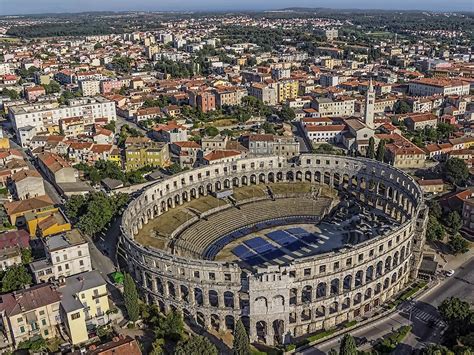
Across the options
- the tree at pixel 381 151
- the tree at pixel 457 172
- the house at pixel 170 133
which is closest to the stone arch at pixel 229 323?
the tree at pixel 457 172

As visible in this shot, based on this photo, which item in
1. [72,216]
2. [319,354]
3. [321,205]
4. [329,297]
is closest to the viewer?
[319,354]

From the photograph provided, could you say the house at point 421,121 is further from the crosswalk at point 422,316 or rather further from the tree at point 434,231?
the crosswalk at point 422,316

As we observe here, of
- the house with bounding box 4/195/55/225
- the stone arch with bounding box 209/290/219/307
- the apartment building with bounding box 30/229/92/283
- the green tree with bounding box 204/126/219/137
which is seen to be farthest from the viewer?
the green tree with bounding box 204/126/219/137

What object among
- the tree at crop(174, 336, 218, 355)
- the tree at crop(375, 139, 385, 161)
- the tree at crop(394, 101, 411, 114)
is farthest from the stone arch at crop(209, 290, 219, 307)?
the tree at crop(394, 101, 411, 114)

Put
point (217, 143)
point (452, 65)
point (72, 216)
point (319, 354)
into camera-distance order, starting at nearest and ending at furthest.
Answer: point (319, 354)
point (72, 216)
point (217, 143)
point (452, 65)

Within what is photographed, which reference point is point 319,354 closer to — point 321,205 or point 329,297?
point 329,297

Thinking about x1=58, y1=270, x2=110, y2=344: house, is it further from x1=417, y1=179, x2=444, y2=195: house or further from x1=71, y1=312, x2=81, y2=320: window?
x1=417, y1=179, x2=444, y2=195: house

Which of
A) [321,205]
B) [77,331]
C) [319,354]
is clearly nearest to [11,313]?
[77,331]
